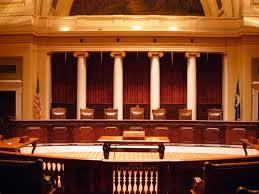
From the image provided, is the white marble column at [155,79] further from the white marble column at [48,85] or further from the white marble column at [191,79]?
the white marble column at [48,85]

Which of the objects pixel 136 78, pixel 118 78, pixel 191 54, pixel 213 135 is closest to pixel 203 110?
pixel 191 54

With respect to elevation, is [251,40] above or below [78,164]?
above

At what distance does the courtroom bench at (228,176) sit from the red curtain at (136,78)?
12.8 meters

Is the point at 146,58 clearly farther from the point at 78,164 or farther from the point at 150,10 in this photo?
the point at 78,164

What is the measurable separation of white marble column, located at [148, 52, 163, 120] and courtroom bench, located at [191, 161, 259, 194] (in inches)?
466

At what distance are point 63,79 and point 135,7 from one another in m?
4.65

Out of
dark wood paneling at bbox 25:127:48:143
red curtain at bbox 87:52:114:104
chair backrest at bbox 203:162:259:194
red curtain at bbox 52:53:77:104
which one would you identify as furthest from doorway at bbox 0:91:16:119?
chair backrest at bbox 203:162:259:194

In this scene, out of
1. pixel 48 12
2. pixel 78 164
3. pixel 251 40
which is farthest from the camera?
pixel 48 12

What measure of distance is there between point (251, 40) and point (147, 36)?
13.7 feet

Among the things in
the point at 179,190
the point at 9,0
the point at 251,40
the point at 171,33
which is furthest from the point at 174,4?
the point at 179,190

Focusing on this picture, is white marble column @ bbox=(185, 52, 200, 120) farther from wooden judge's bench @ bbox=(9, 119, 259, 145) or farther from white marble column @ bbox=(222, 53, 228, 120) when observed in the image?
wooden judge's bench @ bbox=(9, 119, 259, 145)

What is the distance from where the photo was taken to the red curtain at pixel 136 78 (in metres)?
16.4

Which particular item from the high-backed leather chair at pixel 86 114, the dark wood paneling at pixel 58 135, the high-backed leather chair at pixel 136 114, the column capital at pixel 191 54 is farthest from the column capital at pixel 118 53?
the dark wood paneling at pixel 58 135

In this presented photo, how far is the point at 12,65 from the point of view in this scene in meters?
15.1
